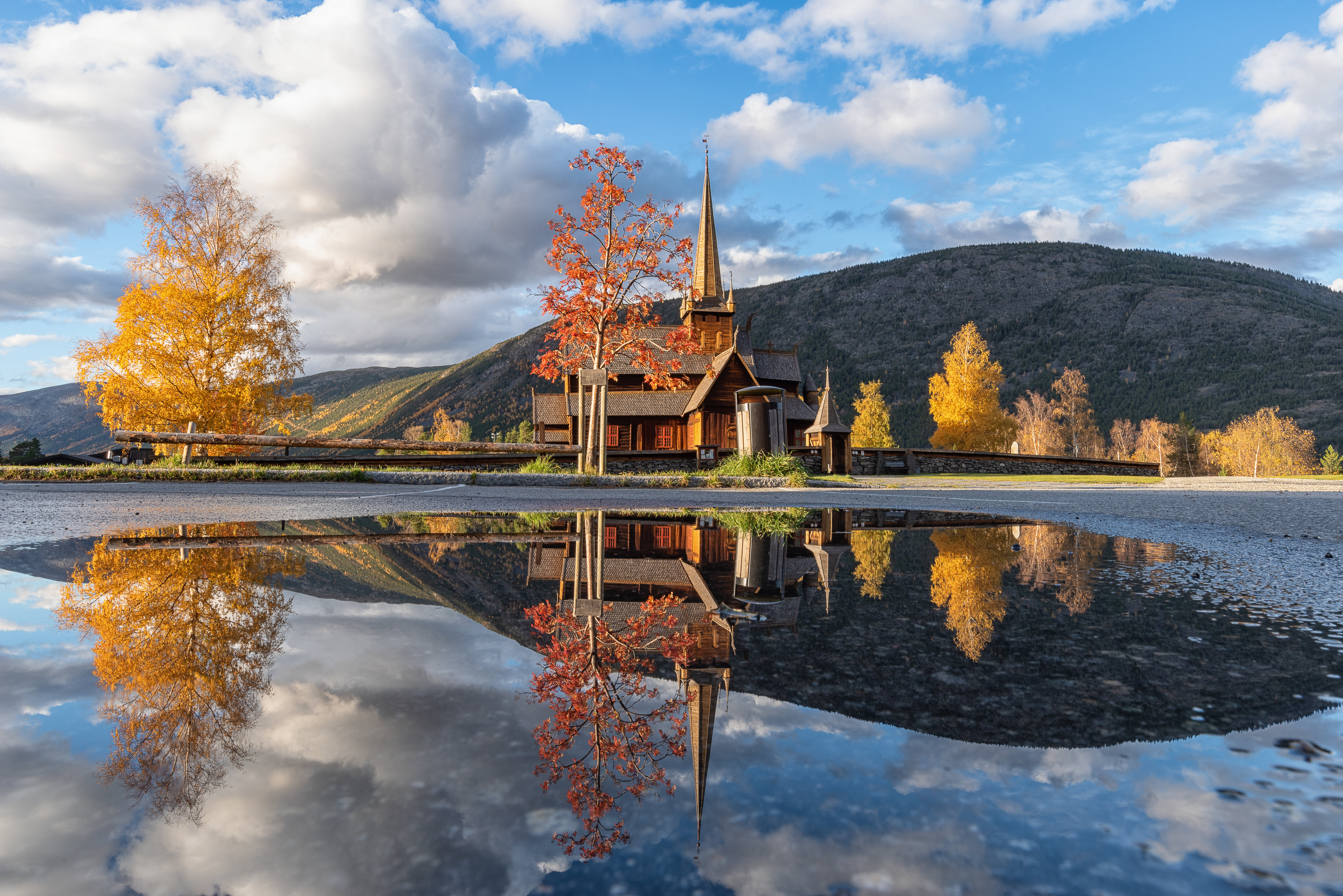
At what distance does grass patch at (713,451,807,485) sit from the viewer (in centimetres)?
1912

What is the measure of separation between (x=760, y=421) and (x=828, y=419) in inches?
645

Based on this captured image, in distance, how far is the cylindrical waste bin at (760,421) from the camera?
20.1m

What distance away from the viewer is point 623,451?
32.3 m

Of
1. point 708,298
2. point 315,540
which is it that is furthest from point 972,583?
point 708,298

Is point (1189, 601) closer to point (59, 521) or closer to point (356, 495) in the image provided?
point (59, 521)

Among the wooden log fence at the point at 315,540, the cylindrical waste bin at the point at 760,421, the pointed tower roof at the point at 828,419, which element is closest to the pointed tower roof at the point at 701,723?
the wooden log fence at the point at 315,540

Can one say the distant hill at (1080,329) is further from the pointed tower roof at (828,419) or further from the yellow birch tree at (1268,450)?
the pointed tower roof at (828,419)

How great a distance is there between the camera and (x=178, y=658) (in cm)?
228

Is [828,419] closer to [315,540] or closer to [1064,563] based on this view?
[1064,563]

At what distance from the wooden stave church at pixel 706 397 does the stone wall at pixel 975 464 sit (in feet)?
11.1

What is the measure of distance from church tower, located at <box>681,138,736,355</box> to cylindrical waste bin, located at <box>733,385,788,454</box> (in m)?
31.1

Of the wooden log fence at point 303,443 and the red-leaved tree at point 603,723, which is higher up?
the wooden log fence at point 303,443

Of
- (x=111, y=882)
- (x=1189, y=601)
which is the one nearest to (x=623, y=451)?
(x=1189, y=601)

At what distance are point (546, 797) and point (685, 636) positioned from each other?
4.41ft
